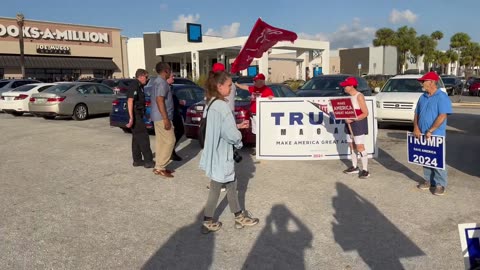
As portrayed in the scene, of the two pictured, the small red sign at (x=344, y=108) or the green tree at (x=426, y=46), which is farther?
the green tree at (x=426, y=46)

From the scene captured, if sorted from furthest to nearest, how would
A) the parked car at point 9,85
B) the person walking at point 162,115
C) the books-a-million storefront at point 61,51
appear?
the books-a-million storefront at point 61,51
the parked car at point 9,85
the person walking at point 162,115

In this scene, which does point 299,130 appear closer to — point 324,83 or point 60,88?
point 324,83

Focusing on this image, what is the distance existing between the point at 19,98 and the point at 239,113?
486 inches

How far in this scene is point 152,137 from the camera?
422 inches

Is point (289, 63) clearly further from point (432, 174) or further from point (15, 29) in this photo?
point (432, 174)

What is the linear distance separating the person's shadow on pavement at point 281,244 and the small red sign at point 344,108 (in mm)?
2263

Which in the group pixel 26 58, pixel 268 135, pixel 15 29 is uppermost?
pixel 15 29

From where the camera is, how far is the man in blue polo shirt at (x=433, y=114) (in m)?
5.27

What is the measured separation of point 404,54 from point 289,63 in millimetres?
23871

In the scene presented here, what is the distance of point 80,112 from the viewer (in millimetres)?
14969

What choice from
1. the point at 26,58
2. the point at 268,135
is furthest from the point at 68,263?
the point at 26,58

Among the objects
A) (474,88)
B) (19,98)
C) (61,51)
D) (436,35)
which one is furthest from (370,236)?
(436,35)

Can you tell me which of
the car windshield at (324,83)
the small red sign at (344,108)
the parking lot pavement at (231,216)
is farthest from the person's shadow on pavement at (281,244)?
the car windshield at (324,83)

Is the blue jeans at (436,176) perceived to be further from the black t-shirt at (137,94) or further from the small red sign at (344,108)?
the black t-shirt at (137,94)
